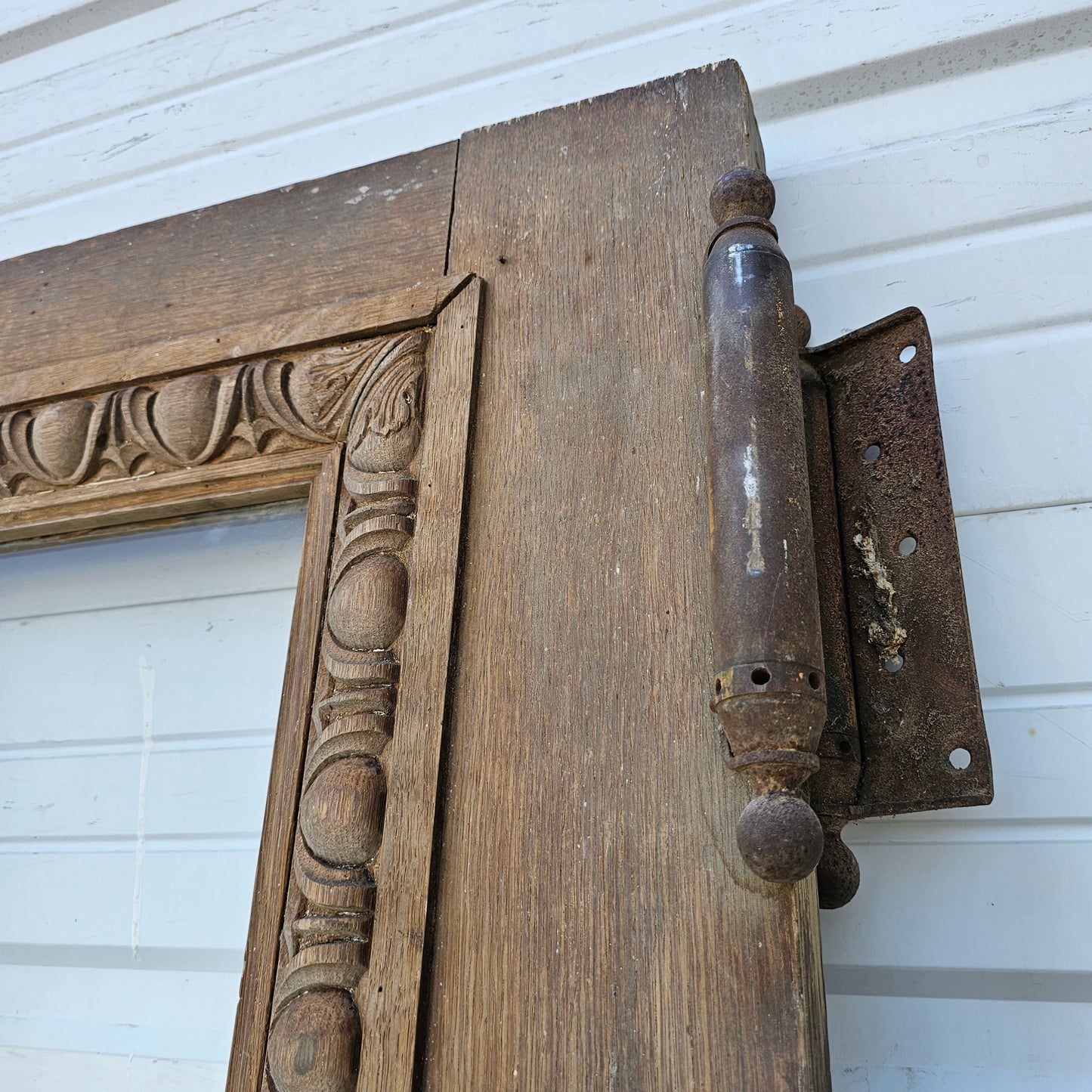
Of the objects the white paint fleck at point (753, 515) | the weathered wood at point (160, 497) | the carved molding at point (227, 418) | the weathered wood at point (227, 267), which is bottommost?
the white paint fleck at point (753, 515)

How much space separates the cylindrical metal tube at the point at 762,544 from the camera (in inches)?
16.7

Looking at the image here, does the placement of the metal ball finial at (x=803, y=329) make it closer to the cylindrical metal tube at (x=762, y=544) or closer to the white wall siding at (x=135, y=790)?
the cylindrical metal tube at (x=762, y=544)

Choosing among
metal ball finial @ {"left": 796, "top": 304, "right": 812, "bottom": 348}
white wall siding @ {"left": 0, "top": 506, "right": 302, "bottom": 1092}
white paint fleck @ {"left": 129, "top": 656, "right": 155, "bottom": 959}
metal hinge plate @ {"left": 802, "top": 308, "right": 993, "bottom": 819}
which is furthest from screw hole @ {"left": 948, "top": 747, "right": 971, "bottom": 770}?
white paint fleck @ {"left": 129, "top": 656, "right": 155, "bottom": 959}

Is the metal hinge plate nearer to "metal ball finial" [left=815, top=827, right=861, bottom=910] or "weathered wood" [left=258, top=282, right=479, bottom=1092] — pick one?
"metal ball finial" [left=815, top=827, right=861, bottom=910]

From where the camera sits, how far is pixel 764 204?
566mm

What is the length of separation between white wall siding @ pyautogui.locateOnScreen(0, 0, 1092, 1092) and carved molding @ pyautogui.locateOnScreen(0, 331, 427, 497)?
157 mm

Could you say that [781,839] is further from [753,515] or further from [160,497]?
[160,497]

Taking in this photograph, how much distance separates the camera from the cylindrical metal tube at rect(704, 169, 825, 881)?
1.39 ft

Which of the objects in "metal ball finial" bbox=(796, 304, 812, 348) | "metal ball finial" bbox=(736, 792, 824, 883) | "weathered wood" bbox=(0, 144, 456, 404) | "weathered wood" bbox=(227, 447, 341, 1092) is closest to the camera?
"metal ball finial" bbox=(736, 792, 824, 883)

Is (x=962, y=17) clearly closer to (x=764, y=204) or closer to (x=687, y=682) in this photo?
(x=764, y=204)

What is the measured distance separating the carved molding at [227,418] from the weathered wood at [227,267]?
0.11 ft

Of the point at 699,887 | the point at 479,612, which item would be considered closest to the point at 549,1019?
the point at 699,887

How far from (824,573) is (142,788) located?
1.98 feet

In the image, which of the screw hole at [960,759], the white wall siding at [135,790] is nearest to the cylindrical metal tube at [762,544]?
the screw hole at [960,759]
